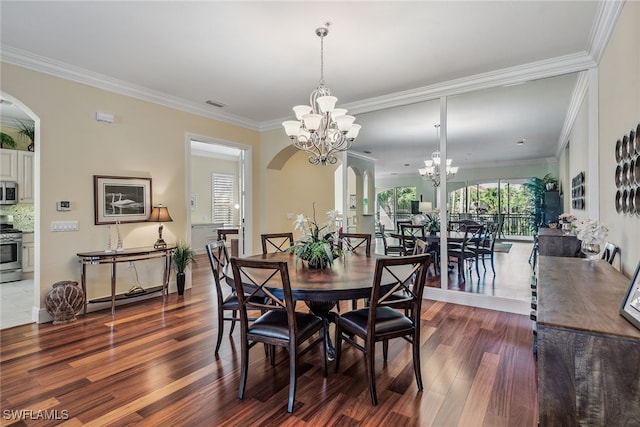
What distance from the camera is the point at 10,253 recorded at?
17.9 ft

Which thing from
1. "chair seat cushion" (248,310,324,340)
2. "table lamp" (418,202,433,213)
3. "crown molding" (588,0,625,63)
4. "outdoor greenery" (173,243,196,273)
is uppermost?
"crown molding" (588,0,625,63)

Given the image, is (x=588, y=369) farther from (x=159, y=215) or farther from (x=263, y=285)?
(x=159, y=215)

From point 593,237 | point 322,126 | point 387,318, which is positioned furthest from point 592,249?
point 322,126

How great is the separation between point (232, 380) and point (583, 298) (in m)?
2.24

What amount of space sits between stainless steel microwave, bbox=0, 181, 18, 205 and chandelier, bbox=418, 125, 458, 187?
22.2ft

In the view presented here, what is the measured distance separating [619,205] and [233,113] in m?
5.03

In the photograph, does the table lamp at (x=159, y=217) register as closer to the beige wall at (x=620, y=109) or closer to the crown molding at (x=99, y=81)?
the crown molding at (x=99, y=81)

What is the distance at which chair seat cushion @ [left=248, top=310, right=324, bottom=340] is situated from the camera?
7.12 feet

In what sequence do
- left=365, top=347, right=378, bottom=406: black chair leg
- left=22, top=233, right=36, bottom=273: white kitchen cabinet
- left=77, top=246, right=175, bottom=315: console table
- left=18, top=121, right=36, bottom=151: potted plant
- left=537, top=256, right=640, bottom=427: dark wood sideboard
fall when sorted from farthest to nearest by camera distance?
left=22, top=233, right=36, bottom=273: white kitchen cabinet, left=18, top=121, right=36, bottom=151: potted plant, left=77, top=246, right=175, bottom=315: console table, left=365, top=347, right=378, bottom=406: black chair leg, left=537, top=256, right=640, bottom=427: dark wood sideboard

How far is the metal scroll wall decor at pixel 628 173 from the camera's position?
1980mm

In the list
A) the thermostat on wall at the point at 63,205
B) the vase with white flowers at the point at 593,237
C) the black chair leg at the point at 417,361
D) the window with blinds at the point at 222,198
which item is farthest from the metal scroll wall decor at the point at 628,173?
the window with blinds at the point at 222,198

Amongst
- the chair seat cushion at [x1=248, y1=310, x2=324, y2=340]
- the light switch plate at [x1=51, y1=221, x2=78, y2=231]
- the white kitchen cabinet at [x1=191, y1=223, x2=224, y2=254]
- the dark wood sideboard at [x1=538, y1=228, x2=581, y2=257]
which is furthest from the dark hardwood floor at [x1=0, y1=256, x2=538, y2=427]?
the white kitchen cabinet at [x1=191, y1=223, x2=224, y2=254]

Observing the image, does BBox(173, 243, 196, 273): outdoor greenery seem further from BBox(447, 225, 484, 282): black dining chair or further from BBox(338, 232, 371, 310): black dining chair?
BBox(447, 225, 484, 282): black dining chair

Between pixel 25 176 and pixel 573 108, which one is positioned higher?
pixel 573 108
